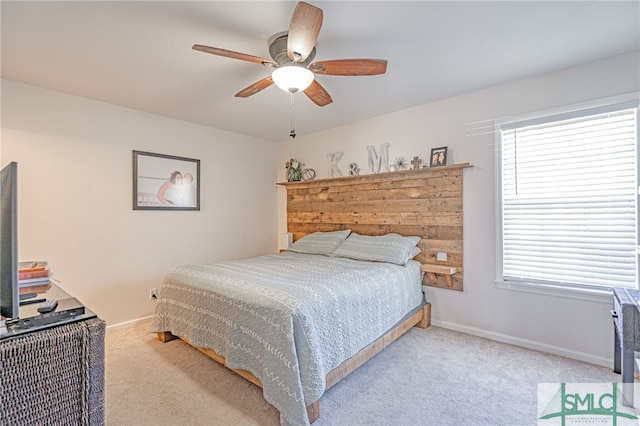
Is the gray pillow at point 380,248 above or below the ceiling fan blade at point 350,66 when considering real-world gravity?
below

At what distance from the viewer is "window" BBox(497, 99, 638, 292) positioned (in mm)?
2301

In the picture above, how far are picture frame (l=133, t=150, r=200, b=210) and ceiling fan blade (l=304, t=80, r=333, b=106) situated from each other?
6.93ft

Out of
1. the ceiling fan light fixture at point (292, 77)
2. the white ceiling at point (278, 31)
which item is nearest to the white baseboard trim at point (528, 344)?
the white ceiling at point (278, 31)

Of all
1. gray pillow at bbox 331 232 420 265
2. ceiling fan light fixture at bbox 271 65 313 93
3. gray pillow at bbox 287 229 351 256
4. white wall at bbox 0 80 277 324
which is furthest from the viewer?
gray pillow at bbox 287 229 351 256

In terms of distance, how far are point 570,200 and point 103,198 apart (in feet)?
14.7

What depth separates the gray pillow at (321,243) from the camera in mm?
3629

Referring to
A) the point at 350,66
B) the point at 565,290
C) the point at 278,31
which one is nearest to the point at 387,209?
the point at 565,290

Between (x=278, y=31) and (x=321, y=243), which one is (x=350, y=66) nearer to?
(x=278, y=31)

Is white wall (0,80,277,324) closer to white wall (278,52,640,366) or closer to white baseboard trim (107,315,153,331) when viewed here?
white baseboard trim (107,315,153,331)

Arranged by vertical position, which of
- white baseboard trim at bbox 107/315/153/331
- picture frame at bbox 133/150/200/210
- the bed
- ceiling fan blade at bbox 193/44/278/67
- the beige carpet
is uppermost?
ceiling fan blade at bbox 193/44/278/67

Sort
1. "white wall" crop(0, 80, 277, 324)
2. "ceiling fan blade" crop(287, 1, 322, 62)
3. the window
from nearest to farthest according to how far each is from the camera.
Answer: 1. "ceiling fan blade" crop(287, 1, 322, 62)
2. the window
3. "white wall" crop(0, 80, 277, 324)

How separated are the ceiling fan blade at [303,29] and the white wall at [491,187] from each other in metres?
1.30

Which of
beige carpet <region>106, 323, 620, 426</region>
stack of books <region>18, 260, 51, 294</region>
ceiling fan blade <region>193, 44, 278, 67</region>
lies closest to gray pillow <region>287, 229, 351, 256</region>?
beige carpet <region>106, 323, 620, 426</region>

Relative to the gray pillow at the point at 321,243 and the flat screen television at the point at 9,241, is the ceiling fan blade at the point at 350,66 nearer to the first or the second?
the flat screen television at the point at 9,241
